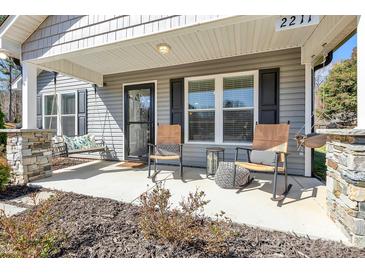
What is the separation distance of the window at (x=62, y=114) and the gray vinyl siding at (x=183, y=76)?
35 cm

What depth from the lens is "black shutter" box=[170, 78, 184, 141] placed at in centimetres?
485

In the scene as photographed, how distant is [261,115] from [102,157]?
443cm

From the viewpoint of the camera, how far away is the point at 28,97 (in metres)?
3.73

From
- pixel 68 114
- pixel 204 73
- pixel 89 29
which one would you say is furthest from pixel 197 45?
pixel 68 114

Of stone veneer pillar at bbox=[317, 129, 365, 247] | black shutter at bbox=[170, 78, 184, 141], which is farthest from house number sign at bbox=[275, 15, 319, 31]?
black shutter at bbox=[170, 78, 184, 141]

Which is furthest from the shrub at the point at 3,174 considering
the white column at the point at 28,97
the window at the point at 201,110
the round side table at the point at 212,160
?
the window at the point at 201,110

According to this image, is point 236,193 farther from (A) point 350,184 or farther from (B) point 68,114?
(B) point 68,114

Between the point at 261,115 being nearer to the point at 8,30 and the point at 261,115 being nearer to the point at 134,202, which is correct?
the point at 134,202

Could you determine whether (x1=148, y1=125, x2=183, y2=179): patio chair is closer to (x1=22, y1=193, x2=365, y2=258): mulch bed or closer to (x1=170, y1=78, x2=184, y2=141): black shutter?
(x1=170, y1=78, x2=184, y2=141): black shutter

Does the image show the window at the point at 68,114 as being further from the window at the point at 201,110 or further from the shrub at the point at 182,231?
the shrub at the point at 182,231

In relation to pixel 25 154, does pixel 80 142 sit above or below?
above

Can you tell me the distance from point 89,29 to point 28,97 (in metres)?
1.76

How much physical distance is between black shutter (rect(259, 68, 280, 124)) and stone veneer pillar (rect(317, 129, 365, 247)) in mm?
2108

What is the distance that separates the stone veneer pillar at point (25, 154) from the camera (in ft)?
11.4
